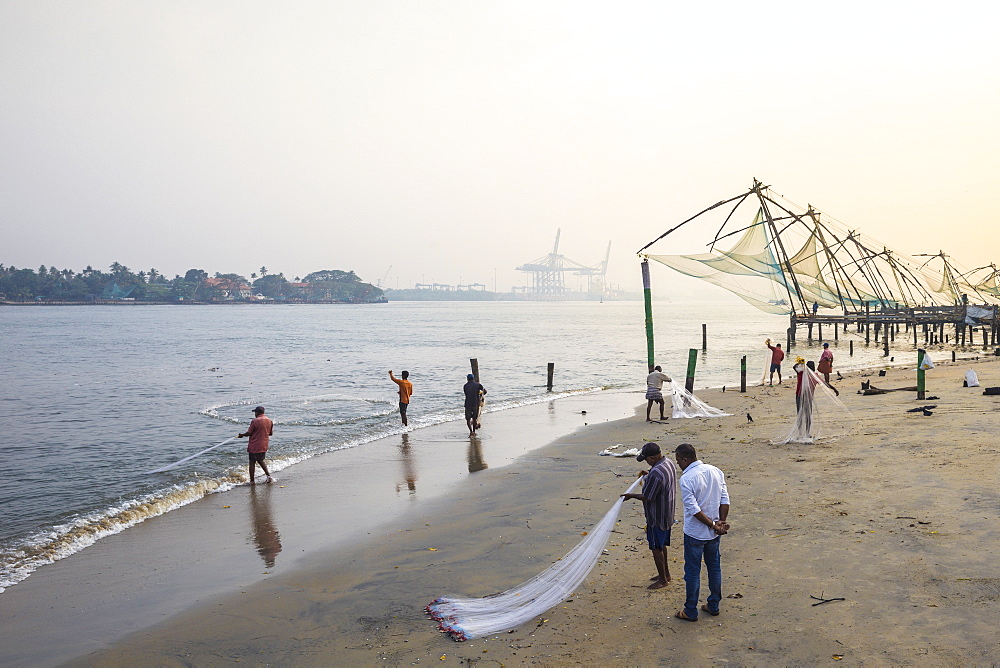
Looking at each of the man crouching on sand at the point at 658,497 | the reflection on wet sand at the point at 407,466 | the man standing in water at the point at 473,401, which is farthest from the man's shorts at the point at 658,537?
the man standing in water at the point at 473,401

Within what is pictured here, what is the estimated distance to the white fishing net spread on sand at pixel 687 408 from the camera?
15.7m

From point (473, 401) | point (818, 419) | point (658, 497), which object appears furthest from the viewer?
point (473, 401)

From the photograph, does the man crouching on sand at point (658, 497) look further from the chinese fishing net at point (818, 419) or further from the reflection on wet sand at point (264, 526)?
the chinese fishing net at point (818, 419)

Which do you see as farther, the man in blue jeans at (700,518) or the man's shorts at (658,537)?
the man's shorts at (658,537)

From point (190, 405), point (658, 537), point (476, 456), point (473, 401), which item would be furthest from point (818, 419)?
point (190, 405)

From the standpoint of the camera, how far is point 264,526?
29.7 ft

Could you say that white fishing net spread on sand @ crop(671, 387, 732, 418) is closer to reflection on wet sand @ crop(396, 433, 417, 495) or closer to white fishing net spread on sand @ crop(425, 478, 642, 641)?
reflection on wet sand @ crop(396, 433, 417, 495)

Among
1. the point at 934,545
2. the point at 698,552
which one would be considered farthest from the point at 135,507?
the point at 934,545

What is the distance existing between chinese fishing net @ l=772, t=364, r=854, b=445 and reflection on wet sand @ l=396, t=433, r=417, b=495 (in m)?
6.10

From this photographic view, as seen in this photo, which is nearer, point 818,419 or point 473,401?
point 818,419

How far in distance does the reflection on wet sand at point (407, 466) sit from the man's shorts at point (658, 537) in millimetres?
5689

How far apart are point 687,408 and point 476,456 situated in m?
5.54

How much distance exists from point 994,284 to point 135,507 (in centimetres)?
6281

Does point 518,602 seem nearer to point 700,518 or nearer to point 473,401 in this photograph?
point 700,518
